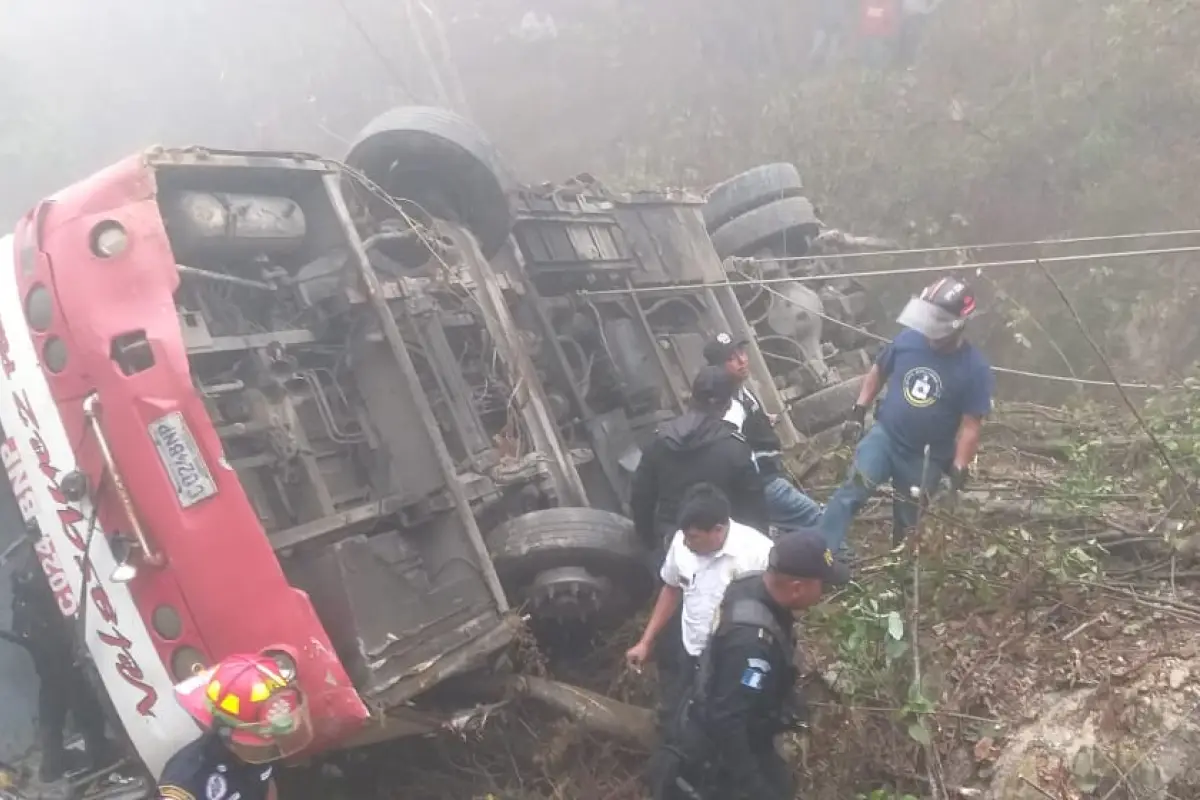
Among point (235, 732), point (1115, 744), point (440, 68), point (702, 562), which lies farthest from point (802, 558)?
point (440, 68)

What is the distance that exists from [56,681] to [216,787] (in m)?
1.16

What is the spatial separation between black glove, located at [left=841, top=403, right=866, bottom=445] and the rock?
158 centimetres

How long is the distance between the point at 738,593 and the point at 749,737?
350 millimetres

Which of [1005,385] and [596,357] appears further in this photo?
[1005,385]

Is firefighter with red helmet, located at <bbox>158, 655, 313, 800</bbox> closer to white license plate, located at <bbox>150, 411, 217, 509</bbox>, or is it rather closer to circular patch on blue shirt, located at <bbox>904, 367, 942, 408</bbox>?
white license plate, located at <bbox>150, 411, 217, 509</bbox>

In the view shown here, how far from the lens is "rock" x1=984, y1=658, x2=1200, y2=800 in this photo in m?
2.83

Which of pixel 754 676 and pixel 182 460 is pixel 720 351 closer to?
pixel 754 676

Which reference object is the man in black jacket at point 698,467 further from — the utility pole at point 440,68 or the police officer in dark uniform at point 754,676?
the utility pole at point 440,68

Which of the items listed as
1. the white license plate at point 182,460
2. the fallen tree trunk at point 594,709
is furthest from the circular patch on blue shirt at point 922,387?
the white license plate at point 182,460

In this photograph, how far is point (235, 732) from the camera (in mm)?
2537

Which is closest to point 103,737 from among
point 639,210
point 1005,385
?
point 639,210

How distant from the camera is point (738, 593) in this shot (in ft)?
9.04

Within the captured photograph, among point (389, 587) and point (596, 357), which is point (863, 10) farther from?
point (389, 587)

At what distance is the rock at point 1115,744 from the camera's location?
2832mm
